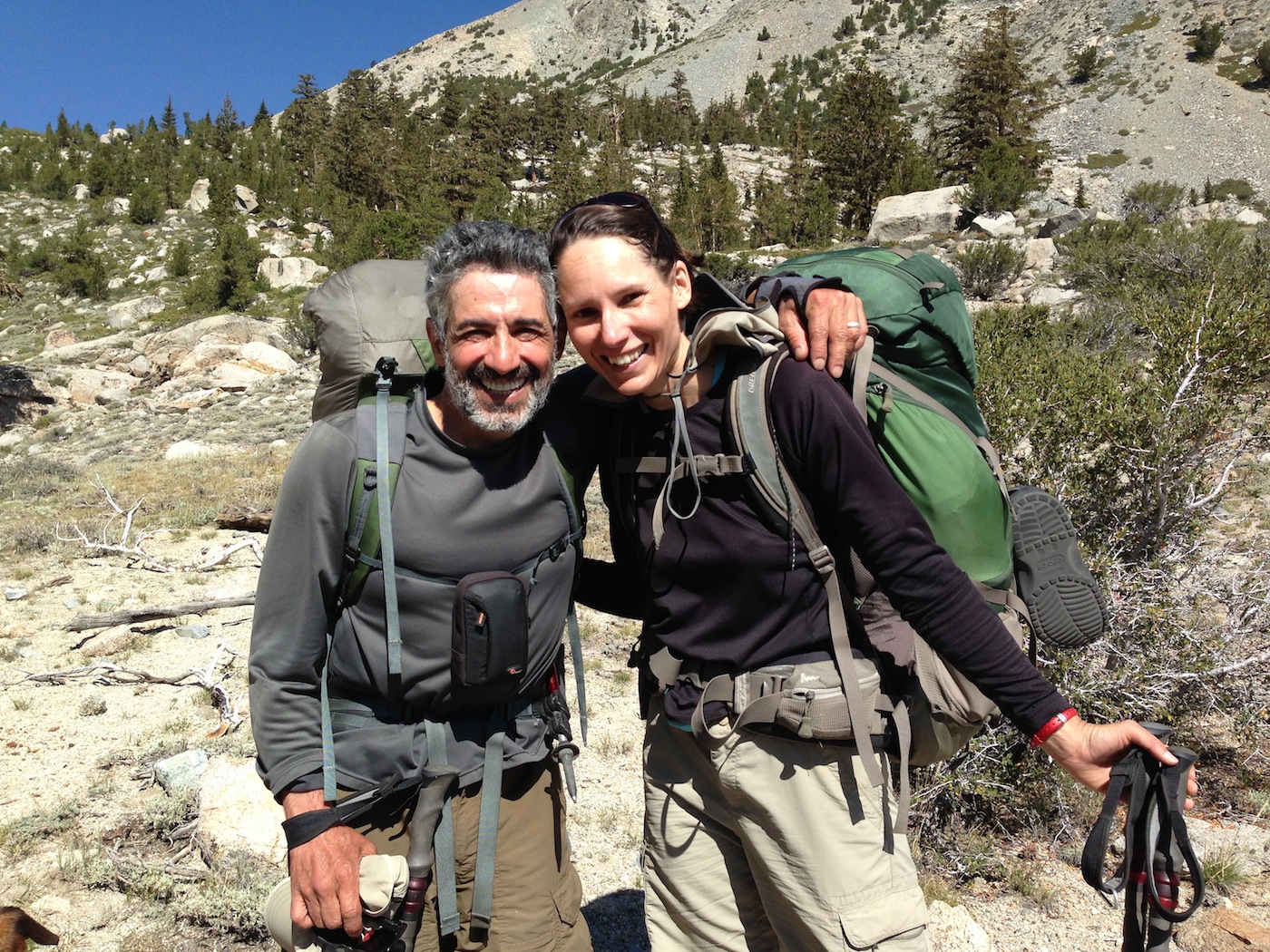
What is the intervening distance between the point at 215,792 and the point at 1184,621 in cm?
440

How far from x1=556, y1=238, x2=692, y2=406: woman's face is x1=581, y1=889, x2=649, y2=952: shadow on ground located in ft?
7.52

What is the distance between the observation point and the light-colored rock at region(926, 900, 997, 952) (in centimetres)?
264

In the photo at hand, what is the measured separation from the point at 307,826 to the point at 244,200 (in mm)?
39264

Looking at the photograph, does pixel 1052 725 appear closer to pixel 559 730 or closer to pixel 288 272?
pixel 559 730

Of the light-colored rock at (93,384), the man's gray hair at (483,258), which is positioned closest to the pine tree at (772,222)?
the light-colored rock at (93,384)

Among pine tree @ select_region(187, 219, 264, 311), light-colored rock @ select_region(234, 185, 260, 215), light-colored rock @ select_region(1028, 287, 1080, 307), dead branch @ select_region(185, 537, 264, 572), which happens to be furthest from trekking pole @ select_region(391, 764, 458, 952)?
light-colored rock @ select_region(234, 185, 260, 215)

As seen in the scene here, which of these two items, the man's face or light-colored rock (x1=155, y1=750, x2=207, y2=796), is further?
light-colored rock (x1=155, y1=750, x2=207, y2=796)

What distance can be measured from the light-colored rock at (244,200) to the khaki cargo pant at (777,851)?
3859 cm

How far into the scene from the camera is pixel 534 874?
177 cm

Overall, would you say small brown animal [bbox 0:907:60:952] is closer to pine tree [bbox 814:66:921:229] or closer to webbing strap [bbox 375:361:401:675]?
webbing strap [bbox 375:361:401:675]

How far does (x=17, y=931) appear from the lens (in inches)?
82.7

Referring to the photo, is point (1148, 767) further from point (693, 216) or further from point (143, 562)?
point (693, 216)

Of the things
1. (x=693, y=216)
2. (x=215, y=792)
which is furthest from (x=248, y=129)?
(x=215, y=792)

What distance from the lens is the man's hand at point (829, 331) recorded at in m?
1.45
